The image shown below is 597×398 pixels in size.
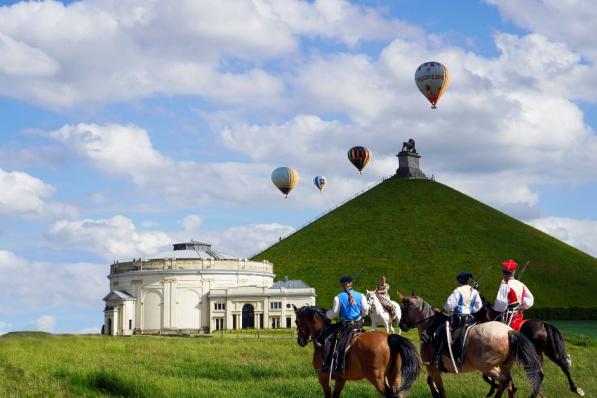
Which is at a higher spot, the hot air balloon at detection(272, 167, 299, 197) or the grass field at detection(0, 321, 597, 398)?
the hot air balloon at detection(272, 167, 299, 197)

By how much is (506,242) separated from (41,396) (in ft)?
448

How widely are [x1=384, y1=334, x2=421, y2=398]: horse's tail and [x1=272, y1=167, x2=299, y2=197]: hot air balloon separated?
311 feet

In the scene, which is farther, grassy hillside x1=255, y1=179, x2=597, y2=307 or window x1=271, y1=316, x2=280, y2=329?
grassy hillside x1=255, y1=179, x2=597, y2=307

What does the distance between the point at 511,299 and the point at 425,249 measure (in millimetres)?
126959

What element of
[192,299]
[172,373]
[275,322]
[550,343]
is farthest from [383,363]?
[192,299]

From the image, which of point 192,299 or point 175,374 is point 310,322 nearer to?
point 175,374

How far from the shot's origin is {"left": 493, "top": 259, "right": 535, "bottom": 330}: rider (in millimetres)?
20641

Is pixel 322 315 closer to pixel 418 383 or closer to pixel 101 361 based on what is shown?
pixel 418 383

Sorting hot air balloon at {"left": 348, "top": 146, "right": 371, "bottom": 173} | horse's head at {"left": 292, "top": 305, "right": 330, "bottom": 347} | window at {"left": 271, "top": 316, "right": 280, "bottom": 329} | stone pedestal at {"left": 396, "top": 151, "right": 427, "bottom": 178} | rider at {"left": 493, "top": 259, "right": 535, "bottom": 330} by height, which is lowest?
horse's head at {"left": 292, "top": 305, "right": 330, "bottom": 347}

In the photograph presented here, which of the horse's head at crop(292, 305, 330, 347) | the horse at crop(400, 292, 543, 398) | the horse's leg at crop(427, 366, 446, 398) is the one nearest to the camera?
the horse at crop(400, 292, 543, 398)

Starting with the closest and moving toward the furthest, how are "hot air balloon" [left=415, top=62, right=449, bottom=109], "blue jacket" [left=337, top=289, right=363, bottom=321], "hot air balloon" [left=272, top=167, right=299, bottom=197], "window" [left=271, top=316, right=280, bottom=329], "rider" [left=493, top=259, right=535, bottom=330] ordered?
1. "blue jacket" [left=337, top=289, right=363, bottom=321]
2. "rider" [left=493, top=259, right=535, bottom=330]
3. "window" [left=271, top=316, right=280, bottom=329]
4. "hot air balloon" [left=415, top=62, right=449, bottom=109]
5. "hot air balloon" [left=272, top=167, right=299, bottom=197]

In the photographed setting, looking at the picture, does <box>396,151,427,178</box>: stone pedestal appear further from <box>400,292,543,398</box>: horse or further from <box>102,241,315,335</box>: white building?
<box>400,292,543,398</box>: horse

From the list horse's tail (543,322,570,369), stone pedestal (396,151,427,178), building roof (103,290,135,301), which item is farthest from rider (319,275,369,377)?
stone pedestal (396,151,427,178)

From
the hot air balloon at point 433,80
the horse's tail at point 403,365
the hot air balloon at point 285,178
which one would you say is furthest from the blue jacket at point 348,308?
the hot air balloon at point 285,178
